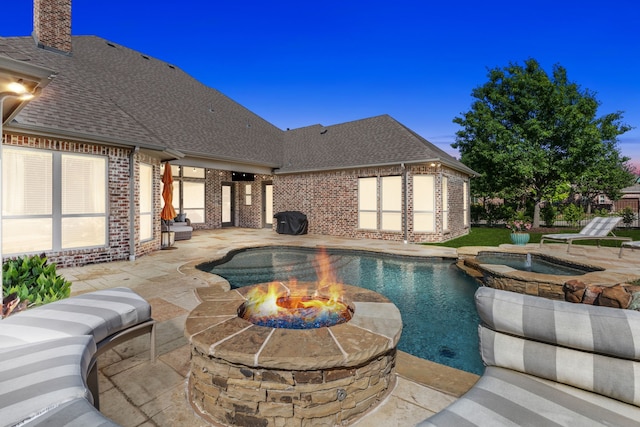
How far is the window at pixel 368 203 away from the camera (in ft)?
40.9

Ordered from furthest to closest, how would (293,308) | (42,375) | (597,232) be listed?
(597,232)
(293,308)
(42,375)

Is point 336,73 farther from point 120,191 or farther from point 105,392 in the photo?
point 105,392

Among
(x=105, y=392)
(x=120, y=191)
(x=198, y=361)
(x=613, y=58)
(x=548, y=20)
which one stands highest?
(x=613, y=58)

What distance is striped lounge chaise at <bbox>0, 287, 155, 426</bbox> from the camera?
138 centimetres

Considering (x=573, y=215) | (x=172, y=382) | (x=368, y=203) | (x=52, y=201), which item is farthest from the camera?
(x=573, y=215)

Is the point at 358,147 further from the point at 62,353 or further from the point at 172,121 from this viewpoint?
the point at 62,353

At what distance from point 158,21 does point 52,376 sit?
22917mm

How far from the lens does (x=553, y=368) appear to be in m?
1.73

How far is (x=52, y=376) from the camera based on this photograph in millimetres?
1650

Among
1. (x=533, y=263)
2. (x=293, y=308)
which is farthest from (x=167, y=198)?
(x=533, y=263)

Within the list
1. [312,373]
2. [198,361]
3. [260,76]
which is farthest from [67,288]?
[260,76]

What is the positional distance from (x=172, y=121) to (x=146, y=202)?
457 cm

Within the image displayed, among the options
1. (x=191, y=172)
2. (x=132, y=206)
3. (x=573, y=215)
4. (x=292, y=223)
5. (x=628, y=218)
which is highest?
(x=191, y=172)

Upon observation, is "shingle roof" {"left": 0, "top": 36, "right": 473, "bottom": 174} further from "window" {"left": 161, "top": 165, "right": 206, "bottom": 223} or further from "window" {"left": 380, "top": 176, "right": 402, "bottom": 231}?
"window" {"left": 161, "top": 165, "right": 206, "bottom": 223}
